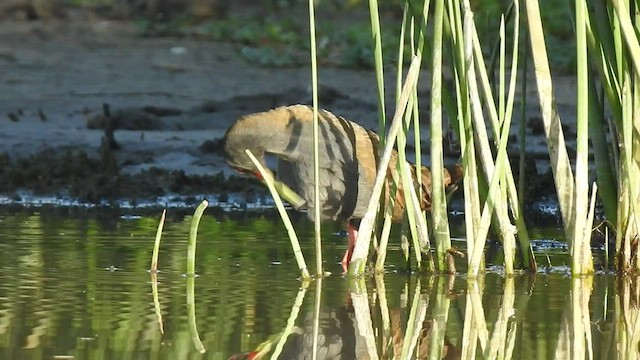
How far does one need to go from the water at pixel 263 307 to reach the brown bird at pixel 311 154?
31cm

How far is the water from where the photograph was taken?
4.86m

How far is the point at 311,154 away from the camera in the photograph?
Answer: 692 centimetres

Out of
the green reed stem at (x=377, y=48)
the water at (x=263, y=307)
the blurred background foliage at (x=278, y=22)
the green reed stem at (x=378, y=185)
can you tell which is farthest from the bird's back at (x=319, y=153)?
the blurred background foliage at (x=278, y=22)

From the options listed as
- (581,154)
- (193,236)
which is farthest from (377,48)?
(193,236)

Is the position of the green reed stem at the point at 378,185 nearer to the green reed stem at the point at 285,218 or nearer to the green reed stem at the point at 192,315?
the green reed stem at the point at 285,218

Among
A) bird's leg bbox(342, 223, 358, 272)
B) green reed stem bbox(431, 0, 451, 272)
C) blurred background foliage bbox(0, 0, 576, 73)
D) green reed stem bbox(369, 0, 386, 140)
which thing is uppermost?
blurred background foliage bbox(0, 0, 576, 73)

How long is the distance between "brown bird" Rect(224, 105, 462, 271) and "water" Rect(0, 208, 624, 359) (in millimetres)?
306

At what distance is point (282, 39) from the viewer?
1456 centimetres

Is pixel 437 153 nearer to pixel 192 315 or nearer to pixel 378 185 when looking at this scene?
pixel 378 185

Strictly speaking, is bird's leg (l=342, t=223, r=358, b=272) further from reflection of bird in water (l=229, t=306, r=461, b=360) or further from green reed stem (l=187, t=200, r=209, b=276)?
reflection of bird in water (l=229, t=306, r=461, b=360)

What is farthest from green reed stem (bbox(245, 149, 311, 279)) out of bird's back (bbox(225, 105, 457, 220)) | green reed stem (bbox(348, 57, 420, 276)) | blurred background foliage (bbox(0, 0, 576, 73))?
blurred background foliage (bbox(0, 0, 576, 73))

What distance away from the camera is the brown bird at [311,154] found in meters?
6.95

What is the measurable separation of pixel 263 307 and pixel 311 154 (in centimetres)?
140

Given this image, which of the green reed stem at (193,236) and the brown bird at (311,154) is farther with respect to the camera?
the brown bird at (311,154)
